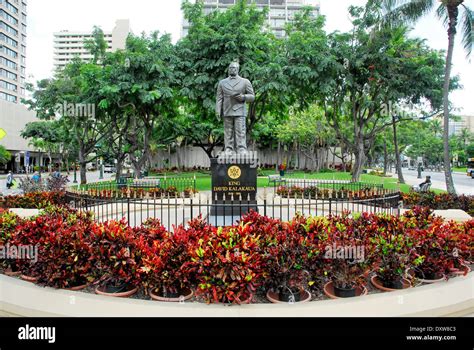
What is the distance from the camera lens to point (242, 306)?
4.29 metres

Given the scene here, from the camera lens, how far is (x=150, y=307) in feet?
13.9

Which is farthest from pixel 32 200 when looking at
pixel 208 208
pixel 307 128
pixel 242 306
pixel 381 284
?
pixel 307 128

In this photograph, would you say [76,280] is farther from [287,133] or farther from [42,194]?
[287,133]

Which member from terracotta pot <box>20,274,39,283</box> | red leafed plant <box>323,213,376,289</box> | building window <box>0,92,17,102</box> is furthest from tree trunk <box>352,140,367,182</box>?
building window <box>0,92,17,102</box>

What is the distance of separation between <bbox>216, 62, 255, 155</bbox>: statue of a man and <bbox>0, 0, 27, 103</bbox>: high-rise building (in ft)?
207

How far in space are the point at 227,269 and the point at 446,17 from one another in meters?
16.6

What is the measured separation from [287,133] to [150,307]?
39.8 metres

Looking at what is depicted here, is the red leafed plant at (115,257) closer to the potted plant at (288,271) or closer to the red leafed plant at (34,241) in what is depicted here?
the red leafed plant at (34,241)

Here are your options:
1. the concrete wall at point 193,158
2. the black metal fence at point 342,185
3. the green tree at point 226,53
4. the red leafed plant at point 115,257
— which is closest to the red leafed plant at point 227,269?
the red leafed plant at point 115,257

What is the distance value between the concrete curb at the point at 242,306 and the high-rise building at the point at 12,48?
67.8 meters
